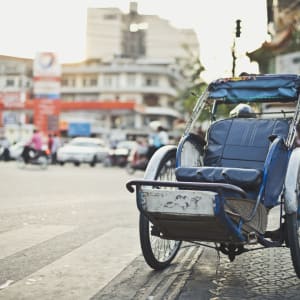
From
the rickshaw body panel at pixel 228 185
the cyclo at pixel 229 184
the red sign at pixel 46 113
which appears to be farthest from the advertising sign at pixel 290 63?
the rickshaw body panel at pixel 228 185

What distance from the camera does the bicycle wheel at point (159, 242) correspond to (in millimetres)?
4984

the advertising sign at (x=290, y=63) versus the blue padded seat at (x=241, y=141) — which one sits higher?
the advertising sign at (x=290, y=63)

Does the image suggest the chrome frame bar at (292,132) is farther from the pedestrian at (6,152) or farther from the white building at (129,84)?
the white building at (129,84)

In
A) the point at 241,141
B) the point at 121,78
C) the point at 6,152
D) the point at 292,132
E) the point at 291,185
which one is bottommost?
the point at 6,152

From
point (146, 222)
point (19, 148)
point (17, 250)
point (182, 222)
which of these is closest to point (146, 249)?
point (146, 222)

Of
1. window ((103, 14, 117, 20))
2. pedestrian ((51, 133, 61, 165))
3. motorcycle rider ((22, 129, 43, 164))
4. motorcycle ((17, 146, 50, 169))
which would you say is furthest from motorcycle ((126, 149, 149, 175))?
window ((103, 14, 117, 20))

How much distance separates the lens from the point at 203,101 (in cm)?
595

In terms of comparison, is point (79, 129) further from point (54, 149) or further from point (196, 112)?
point (196, 112)

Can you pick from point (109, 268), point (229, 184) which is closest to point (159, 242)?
point (109, 268)

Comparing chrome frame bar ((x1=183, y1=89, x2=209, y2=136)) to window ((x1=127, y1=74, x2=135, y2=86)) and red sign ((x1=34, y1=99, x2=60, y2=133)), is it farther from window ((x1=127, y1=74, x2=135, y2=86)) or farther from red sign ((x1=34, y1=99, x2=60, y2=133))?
window ((x1=127, y1=74, x2=135, y2=86))

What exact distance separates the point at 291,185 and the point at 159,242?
1393mm

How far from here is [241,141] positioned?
18.6 ft

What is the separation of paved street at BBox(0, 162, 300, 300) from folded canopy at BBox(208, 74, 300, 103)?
1.60m

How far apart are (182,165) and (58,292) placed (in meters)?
1.72
